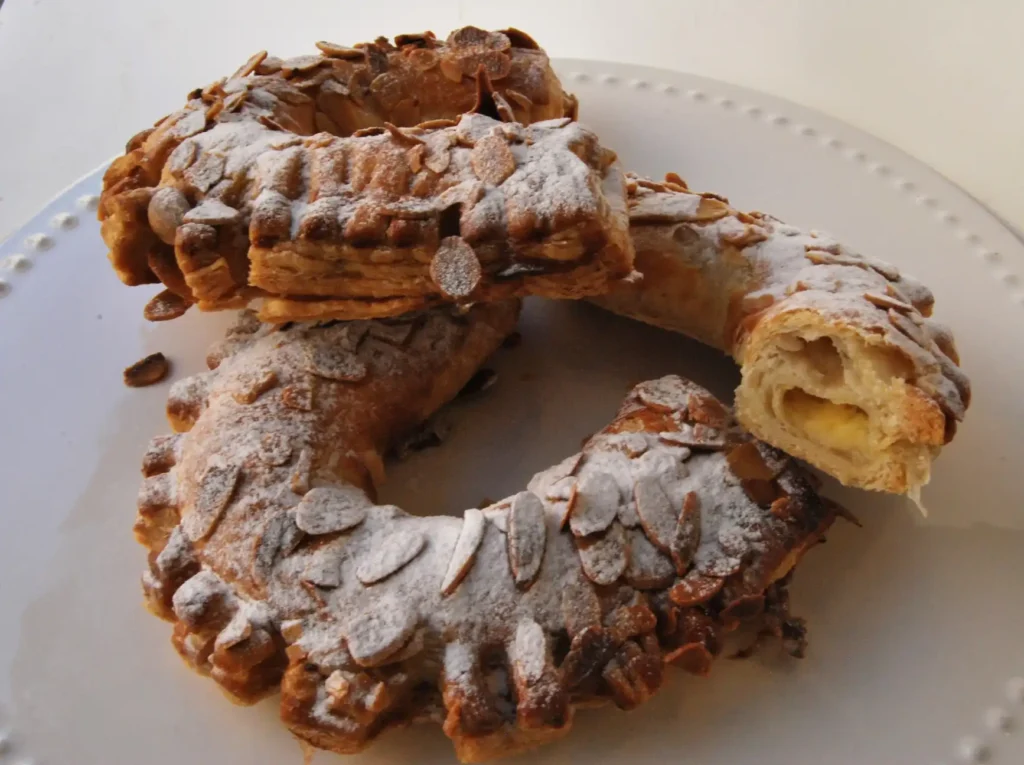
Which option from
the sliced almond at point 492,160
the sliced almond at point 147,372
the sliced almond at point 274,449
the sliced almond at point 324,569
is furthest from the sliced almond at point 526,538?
the sliced almond at point 147,372

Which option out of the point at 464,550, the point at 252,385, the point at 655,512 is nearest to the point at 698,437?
the point at 655,512

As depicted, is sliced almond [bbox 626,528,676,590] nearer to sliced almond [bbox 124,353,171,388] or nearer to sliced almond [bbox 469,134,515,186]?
sliced almond [bbox 469,134,515,186]

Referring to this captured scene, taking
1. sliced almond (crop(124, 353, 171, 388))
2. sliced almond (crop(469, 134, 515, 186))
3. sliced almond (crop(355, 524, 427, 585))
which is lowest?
sliced almond (crop(124, 353, 171, 388))

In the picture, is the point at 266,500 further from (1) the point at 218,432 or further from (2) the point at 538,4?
(2) the point at 538,4

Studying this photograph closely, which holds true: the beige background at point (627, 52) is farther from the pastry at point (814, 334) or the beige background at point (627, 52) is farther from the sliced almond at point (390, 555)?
the sliced almond at point (390, 555)

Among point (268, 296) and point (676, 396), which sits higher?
point (268, 296)

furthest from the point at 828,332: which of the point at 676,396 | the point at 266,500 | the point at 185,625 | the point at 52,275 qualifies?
the point at 52,275

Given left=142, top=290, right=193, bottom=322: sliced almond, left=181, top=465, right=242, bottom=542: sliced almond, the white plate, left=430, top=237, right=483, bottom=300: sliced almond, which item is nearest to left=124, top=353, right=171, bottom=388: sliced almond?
the white plate
